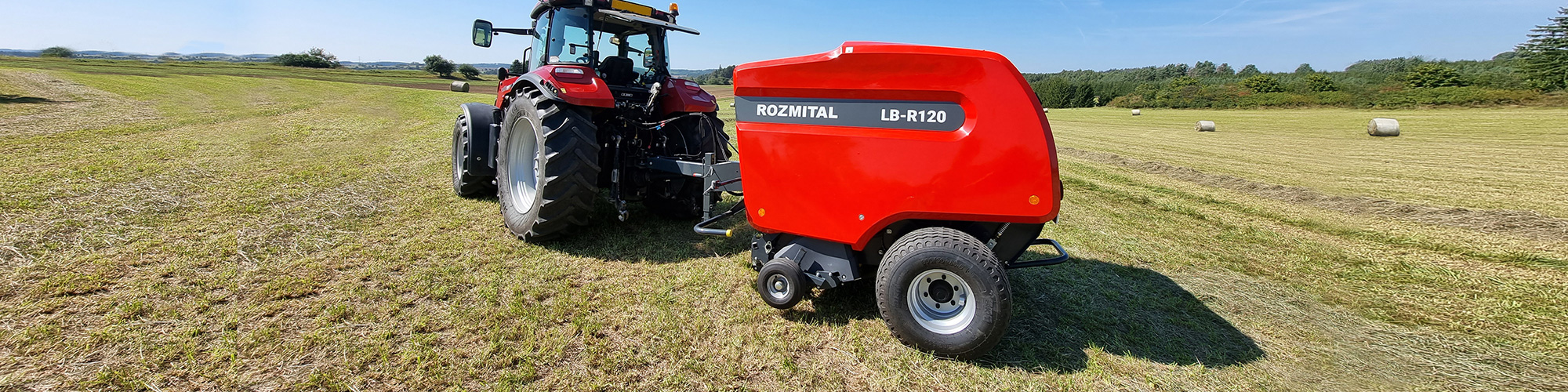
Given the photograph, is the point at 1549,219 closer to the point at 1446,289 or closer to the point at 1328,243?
the point at 1328,243

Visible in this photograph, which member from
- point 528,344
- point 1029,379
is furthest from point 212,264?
point 1029,379

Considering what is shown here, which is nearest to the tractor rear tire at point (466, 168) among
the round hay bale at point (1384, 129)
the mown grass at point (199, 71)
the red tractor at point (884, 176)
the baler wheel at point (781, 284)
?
the red tractor at point (884, 176)

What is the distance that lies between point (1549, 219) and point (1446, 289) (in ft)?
9.81

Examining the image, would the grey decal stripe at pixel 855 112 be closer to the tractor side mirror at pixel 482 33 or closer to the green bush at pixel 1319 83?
the tractor side mirror at pixel 482 33

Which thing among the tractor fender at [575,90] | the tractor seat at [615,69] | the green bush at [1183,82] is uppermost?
the green bush at [1183,82]

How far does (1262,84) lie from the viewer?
109 feet

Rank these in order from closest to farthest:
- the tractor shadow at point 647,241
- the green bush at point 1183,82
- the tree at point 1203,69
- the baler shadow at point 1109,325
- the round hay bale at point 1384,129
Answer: the baler shadow at point 1109,325
the tractor shadow at point 647,241
the round hay bale at point 1384,129
the green bush at point 1183,82
the tree at point 1203,69

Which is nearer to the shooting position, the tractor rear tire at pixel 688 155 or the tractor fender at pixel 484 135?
the tractor rear tire at pixel 688 155

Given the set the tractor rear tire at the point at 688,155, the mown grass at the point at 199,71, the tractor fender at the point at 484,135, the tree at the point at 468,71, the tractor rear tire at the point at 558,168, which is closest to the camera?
the tractor rear tire at the point at 558,168

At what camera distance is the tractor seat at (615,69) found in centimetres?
453

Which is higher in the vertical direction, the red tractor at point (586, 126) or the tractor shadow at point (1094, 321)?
the red tractor at point (586, 126)

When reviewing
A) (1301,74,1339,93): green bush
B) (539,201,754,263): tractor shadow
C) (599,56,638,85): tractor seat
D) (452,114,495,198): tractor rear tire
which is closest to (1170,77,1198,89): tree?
(1301,74,1339,93): green bush

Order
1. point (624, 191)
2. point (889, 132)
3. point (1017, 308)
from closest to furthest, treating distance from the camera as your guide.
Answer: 1. point (889, 132)
2. point (1017, 308)
3. point (624, 191)

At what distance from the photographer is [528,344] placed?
2568 millimetres
